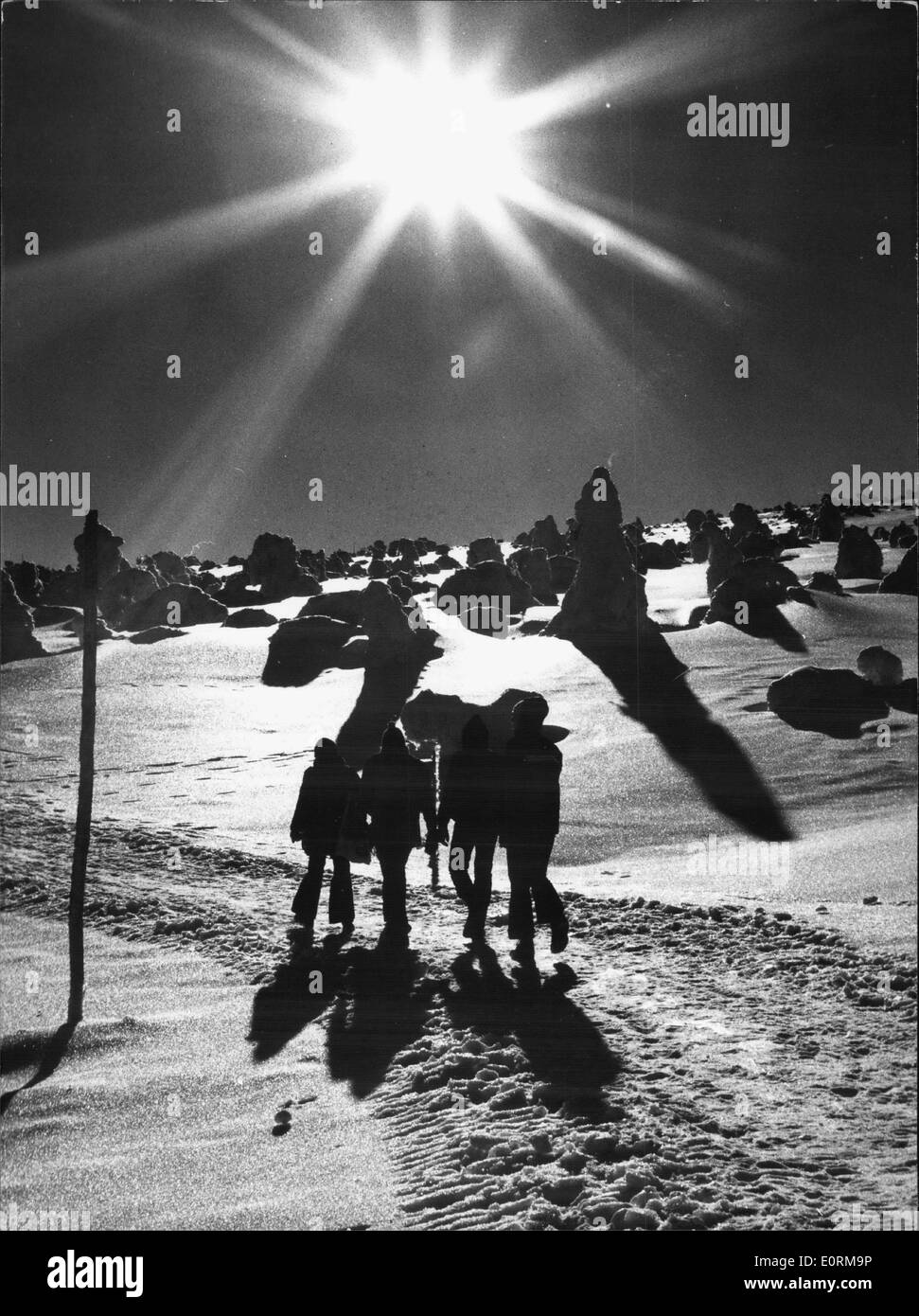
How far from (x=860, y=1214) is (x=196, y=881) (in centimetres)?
496

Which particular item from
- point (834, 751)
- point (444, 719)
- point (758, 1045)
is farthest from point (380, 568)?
point (758, 1045)

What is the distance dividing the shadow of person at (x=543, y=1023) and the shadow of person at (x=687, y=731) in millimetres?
2773

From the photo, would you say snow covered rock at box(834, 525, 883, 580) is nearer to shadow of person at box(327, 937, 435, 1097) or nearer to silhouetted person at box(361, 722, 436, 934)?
silhouetted person at box(361, 722, 436, 934)

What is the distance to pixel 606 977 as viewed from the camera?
4.71 meters

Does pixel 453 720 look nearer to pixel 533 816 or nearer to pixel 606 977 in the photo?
pixel 533 816

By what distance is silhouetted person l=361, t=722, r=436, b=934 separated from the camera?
5203 millimetres

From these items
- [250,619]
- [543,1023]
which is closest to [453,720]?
[543,1023]

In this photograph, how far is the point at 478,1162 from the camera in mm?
3475

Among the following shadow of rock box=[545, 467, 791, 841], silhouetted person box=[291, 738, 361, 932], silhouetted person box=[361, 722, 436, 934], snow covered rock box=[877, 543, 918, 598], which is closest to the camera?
silhouetted person box=[361, 722, 436, 934]

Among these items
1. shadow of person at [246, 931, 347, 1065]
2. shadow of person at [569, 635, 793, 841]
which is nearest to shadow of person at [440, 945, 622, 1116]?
shadow of person at [246, 931, 347, 1065]

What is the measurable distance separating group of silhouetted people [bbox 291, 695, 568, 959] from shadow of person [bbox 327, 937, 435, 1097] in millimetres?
290

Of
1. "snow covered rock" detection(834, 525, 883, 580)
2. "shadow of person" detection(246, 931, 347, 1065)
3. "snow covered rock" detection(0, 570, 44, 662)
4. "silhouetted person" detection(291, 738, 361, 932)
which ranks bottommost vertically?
"shadow of person" detection(246, 931, 347, 1065)
